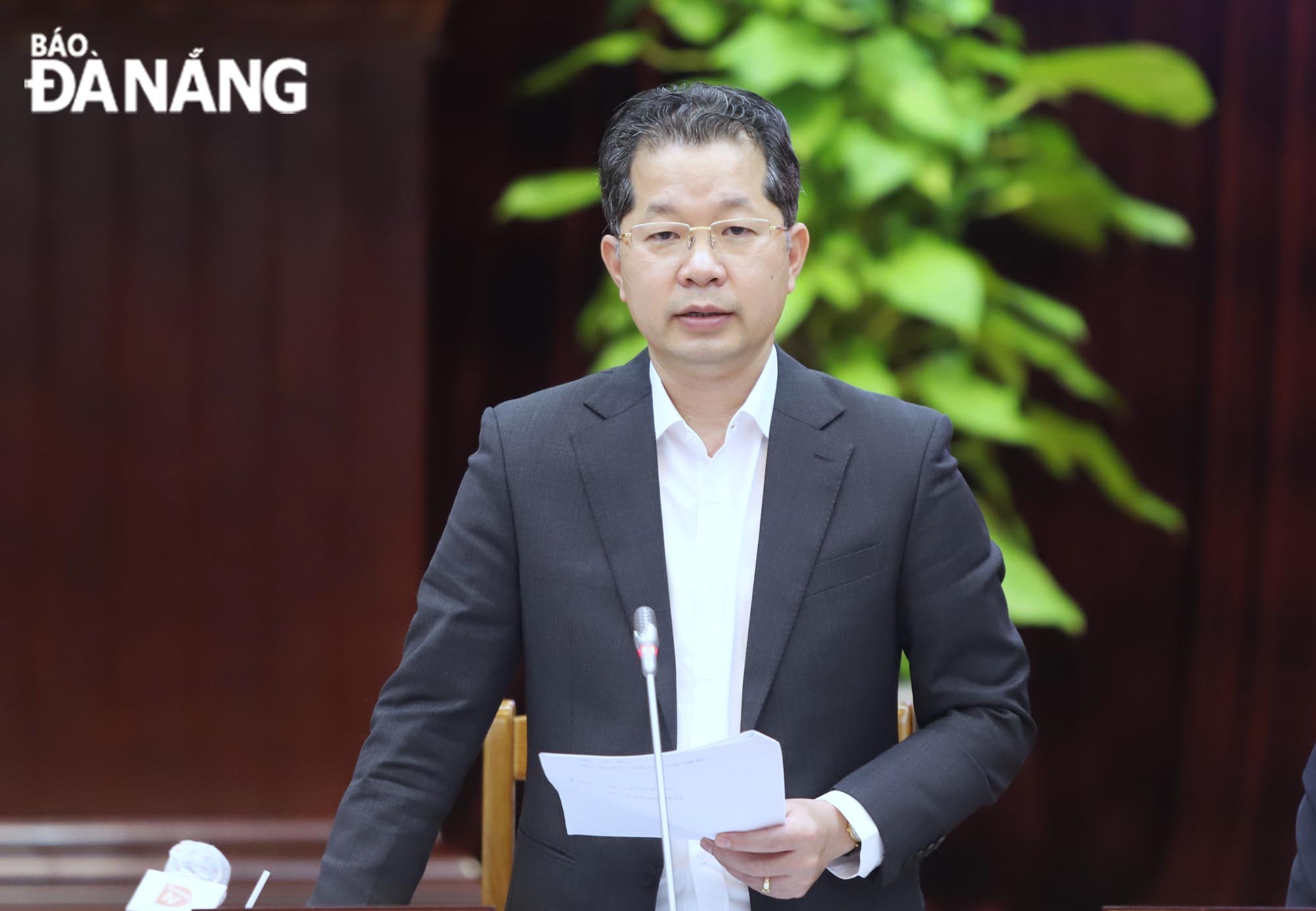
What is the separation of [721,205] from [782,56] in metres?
1.38

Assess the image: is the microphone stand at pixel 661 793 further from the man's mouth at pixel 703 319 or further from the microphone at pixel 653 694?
the man's mouth at pixel 703 319

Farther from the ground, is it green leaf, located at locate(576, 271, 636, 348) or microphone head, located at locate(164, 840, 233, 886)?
green leaf, located at locate(576, 271, 636, 348)

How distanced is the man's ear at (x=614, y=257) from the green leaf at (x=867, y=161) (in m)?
1.18

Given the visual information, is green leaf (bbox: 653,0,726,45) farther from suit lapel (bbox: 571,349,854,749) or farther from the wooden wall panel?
suit lapel (bbox: 571,349,854,749)

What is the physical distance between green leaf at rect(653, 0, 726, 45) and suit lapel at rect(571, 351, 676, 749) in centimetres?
148

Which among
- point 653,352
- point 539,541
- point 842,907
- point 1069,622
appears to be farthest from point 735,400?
point 1069,622

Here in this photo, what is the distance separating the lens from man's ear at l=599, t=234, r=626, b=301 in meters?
1.49

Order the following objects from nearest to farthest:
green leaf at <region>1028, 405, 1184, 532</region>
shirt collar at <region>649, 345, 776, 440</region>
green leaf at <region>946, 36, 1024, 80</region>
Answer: shirt collar at <region>649, 345, 776, 440</region> → green leaf at <region>946, 36, 1024, 80</region> → green leaf at <region>1028, 405, 1184, 532</region>

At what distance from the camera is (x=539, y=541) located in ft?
4.84

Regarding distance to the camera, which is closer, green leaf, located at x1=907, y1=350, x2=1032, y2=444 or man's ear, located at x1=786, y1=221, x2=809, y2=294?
man's ear, located at x1=786, y1=221, x2=809, y2=294

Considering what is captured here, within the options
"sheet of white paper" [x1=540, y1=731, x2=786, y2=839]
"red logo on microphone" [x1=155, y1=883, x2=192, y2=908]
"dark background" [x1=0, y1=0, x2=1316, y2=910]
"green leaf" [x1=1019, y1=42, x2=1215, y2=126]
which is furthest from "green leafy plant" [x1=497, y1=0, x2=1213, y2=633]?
"red logo on microphone" [x1=155, y1=883, x2=192, y2=908]

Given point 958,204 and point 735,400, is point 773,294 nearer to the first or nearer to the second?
point 735,400

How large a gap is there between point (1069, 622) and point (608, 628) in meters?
1.49

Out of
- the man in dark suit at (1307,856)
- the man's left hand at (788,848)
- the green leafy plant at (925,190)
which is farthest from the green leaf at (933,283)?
the man's left hand at (788,848)
